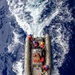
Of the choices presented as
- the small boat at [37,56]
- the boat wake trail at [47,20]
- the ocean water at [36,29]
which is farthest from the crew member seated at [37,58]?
the boat wake trail at [47,20]

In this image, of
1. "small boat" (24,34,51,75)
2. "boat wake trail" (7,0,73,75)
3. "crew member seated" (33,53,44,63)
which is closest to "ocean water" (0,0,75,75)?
"boat wake trail" (7,0,73,75)

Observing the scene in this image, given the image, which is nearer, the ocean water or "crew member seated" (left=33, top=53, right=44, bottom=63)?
"crew member seated" (left=33, top=53, right=44, bottom=63)

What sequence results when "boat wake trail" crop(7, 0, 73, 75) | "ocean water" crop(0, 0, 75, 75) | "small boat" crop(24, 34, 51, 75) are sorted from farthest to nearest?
"boat wake trail" crop(7, 0, 73, 75) < "ocean water" crop(0, 0, 75, 75) < "small boat" crop(24, 34, 51, 75)

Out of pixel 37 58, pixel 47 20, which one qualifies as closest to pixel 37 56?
pixel 37 58

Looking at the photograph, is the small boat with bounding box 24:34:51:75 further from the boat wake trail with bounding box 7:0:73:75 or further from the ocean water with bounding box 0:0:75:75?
the boat wake trail with bounding box 7:0:73:75

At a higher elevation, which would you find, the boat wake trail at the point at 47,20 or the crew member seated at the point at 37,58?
the boat wake trail at the point at 47,20

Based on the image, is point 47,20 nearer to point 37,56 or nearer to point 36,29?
point 36,29

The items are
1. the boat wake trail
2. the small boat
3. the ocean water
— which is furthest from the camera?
the boat wake trail

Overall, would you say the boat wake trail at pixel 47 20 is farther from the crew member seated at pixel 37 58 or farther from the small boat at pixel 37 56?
the crew member seated at pixel 37 58
